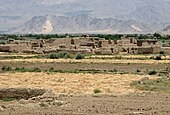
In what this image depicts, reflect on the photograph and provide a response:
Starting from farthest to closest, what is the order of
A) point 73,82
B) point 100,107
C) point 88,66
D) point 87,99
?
point 88,66 → point 73,82 → point 87,99 → point 100,107

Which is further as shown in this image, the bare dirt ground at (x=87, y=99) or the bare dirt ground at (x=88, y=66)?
the bare dirt ground at (x=88, y=66)

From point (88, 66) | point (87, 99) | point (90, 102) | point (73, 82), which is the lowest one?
point (88, 66)

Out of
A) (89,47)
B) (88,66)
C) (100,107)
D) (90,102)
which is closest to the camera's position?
(100,107)

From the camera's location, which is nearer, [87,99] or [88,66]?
[87,99]

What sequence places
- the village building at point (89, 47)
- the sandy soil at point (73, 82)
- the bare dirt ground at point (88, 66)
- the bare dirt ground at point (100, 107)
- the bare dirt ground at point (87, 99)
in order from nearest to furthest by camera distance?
the bare dirt ground at point (100, 107)
the bare dirt ground at point (87, 99)
the sandy soil at point (73, 82)
the bare dirt ground at point (88, 66)
the village building at point (89, 47)

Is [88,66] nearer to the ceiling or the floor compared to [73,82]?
nearer to the floor

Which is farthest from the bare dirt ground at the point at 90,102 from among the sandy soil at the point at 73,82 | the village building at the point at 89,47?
the village building at the point at 89,47

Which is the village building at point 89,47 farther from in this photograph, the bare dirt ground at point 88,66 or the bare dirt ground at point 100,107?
the bare dirt ground at point 100,107

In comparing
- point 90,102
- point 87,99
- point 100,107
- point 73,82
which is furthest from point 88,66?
point 100,107

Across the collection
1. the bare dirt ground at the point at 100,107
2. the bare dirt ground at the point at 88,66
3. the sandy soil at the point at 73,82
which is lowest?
the bare dirt ground at the point at 88,66

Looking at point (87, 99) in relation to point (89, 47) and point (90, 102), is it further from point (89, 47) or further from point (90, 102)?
point (89, 47)

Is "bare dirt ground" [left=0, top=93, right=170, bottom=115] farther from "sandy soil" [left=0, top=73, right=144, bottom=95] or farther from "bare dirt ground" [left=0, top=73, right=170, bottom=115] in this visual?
"sandy soil" [left=0, top=73, right=144, bottom=95]

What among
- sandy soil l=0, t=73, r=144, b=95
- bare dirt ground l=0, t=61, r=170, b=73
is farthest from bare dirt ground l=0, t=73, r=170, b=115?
bare dirt ground l=0, t=61, r=170, b=73

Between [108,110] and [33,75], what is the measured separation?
63.9 feet
